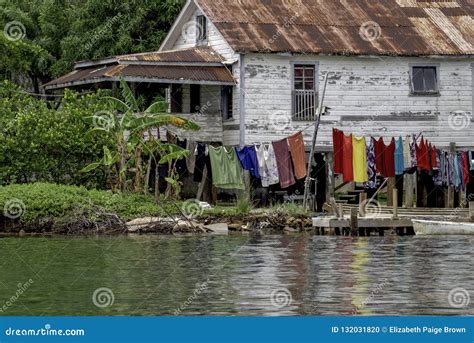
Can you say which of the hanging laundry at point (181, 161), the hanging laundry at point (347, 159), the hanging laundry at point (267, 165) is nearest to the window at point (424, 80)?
the hanging laundry at point (347, 159)

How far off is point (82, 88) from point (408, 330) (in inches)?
1135

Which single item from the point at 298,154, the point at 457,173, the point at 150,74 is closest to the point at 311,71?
the point at 298,154

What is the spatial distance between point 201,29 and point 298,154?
6803 millimetres

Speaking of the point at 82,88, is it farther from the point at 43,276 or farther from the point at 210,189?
the point at 43,276

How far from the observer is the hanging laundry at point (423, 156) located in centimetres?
4212

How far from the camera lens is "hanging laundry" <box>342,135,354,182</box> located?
4156cm

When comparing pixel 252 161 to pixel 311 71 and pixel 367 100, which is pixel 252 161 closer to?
pixel 311 71

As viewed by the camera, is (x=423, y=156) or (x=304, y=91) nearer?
(x=423, y=156)

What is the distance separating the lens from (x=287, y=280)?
24.8m

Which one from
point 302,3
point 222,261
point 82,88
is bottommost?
point 222,261

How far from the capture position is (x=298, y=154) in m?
41.4

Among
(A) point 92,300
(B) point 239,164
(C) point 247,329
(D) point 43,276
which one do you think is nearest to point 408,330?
(C) point 247,329
